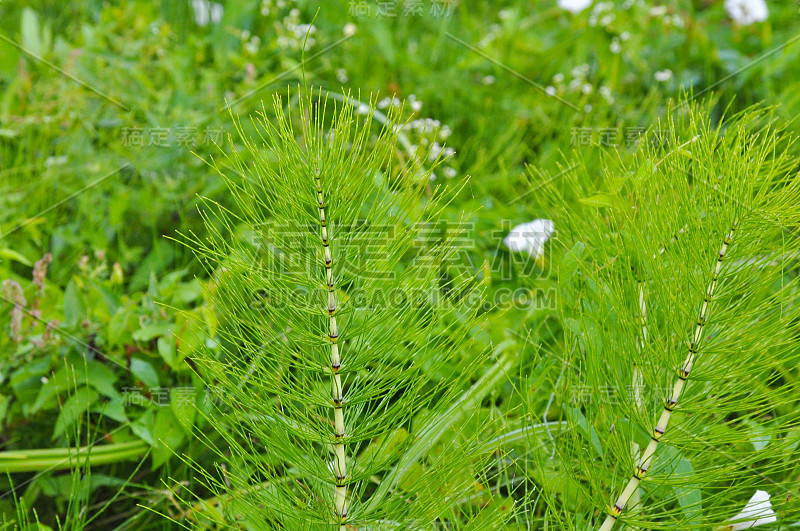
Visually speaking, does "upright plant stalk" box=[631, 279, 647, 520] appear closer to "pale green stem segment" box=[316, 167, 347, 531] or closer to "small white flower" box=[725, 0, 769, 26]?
"pale green stem segment" box=[316, 167, 347, 531]

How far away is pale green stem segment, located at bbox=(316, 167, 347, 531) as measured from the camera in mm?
711

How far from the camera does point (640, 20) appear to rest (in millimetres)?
2092

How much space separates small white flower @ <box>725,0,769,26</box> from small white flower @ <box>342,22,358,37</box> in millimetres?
1130

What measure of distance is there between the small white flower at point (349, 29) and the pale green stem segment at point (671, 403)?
140cm

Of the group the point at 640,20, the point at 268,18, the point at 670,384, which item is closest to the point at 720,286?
the point at 670,384

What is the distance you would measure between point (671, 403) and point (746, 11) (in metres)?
1.75

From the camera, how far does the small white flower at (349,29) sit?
1.93 m

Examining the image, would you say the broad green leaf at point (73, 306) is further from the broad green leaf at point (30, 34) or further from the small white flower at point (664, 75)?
the small white flower at point (664, 75)

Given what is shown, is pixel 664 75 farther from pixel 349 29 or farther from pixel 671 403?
pixel 671 403

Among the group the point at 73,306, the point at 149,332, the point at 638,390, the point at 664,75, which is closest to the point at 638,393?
the point at 638,390

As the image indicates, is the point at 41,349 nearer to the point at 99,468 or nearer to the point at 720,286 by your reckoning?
the point at 99,468

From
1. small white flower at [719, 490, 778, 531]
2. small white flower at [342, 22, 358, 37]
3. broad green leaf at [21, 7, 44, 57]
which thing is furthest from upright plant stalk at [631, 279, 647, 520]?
broad green leaf at [21, 7, 44, 57]

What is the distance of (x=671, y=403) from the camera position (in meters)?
0.76

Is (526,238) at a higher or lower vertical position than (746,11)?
lower
